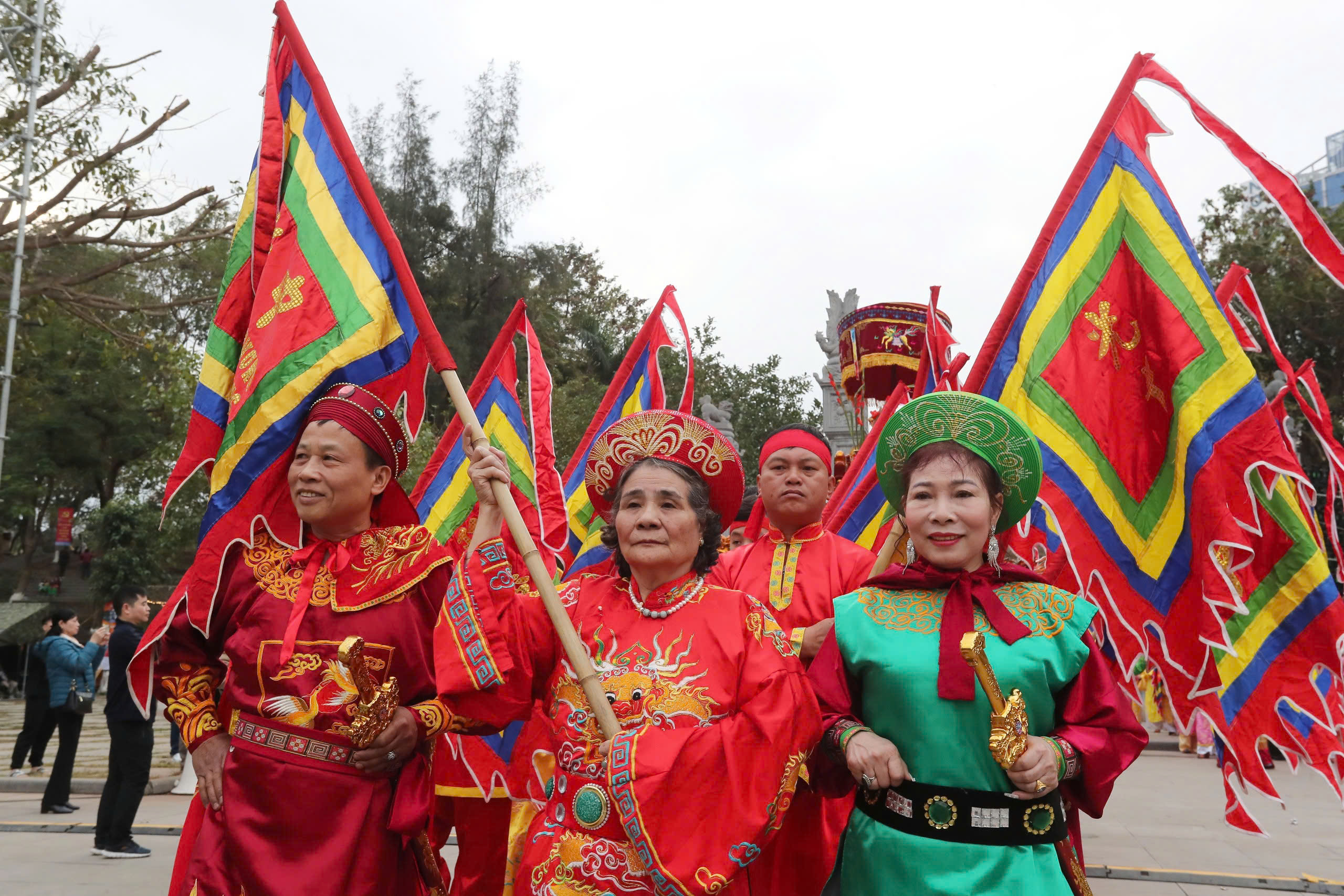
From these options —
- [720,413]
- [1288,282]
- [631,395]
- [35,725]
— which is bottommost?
[35,725]

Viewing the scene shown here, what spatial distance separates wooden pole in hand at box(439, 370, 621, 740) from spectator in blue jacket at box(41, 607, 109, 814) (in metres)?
7.44

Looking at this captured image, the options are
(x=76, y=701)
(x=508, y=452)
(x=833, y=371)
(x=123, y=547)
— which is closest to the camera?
(x=508, y=452)

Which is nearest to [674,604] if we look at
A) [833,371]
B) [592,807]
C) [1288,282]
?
[592,807]

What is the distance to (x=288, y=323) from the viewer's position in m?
3.30

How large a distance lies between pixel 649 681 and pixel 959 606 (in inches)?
30.0

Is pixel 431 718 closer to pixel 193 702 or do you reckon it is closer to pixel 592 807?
pixel 592 807

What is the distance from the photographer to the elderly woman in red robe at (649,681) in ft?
8.02

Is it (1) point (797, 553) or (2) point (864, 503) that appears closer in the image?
(1) point (797, 553)

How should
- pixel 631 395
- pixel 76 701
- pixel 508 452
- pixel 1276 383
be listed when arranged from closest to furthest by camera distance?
1. pixel 508 452
2. pixel 631 395
3. pixel 76 701
4. pixel 1276 383

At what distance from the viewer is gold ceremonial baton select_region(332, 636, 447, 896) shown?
274cm

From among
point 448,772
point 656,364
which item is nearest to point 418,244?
point 656,364

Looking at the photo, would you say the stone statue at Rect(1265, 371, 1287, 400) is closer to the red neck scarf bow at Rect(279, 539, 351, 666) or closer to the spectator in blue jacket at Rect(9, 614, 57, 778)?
the red neck scarf bow at Rect(279, 539, 351, 666)

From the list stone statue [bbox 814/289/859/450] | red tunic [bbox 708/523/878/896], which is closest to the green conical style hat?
red tunic [bbox 708/523/878/896]

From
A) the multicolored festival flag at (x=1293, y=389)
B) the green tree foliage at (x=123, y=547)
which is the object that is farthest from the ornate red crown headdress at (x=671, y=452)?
the green tree foliage at (x=123, y=547)
